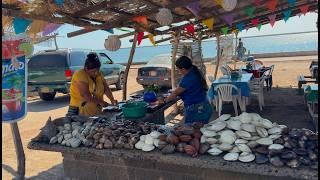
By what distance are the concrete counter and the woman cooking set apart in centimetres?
97

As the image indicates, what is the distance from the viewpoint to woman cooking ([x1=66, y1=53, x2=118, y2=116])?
200 inches

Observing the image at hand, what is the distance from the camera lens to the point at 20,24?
4.34 metres

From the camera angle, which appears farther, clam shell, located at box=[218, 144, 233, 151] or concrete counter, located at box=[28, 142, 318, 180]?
clam shell, located at box=[218, 144, 233, 151]

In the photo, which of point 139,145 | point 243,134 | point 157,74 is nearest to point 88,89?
point 139,145

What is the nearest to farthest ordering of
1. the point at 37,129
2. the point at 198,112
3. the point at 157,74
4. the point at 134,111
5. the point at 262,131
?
the point at 262,131, the point at 134,111, the point at 198,112, the point at 37,129, the point at 157,74

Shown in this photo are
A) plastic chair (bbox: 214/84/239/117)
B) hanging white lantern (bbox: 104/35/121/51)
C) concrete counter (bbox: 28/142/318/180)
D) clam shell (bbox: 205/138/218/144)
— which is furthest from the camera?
plastic chair (bbox: 214/84/239/117)

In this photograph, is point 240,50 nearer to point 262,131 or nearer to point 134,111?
point 134,111

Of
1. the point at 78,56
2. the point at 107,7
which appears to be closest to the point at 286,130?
the point at 107,7

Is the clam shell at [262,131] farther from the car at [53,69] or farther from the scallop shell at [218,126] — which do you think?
the car at [53,69]

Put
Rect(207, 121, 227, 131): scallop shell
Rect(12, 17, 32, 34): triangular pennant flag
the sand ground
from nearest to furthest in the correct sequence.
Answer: Rect(207, 121, 227, 131): scallop shell → Rect(12, 17, 32, 34): triangular pennant flag → the sand ground

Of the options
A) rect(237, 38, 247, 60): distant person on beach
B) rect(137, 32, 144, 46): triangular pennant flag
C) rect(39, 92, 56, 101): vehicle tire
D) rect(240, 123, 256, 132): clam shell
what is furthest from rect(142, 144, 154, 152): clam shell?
rect(237, 38, 247, 60): distant person on beach

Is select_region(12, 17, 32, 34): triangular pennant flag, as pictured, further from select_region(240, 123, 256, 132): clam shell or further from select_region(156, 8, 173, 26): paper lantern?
select_region(240, 123, 256, 132): clam shell

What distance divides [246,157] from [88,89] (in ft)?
9.48

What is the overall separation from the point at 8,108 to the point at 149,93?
252 centimetres
